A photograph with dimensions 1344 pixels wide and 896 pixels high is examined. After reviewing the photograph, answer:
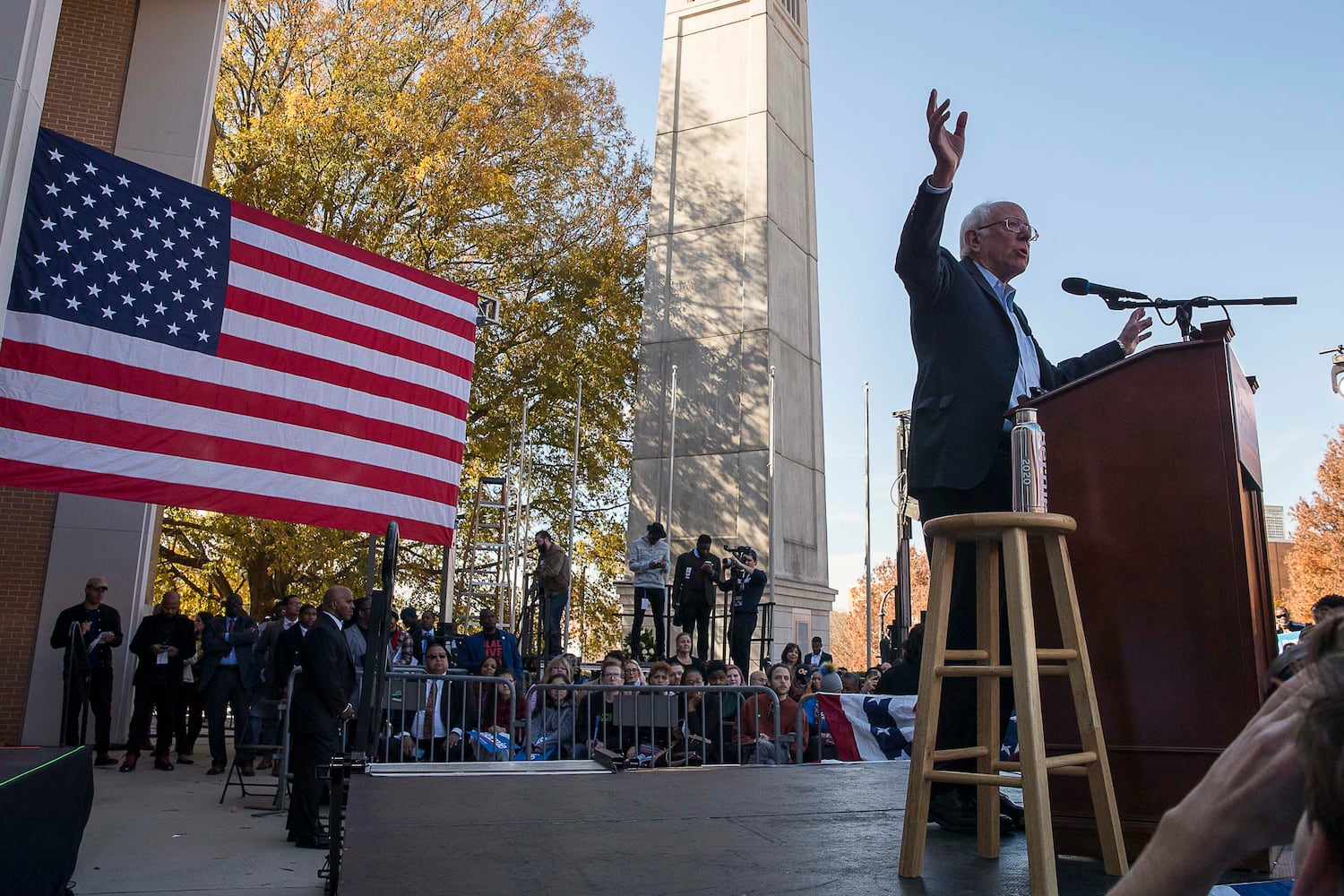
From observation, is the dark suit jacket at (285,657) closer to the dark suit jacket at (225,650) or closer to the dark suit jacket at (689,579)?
the dark suit jacket at (225,650)

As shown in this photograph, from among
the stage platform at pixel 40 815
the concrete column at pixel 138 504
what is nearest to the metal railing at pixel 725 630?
the concrete column at pixel 138 504

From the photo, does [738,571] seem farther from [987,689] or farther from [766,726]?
[987,689]

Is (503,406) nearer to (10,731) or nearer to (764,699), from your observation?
(10,731)

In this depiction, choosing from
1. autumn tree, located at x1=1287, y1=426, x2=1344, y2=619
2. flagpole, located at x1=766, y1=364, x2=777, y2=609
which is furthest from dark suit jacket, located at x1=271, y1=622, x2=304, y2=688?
autumn tree, located at x1=1287, y1=426, x2=1344, y2=619

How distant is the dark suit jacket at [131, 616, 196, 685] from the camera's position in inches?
435

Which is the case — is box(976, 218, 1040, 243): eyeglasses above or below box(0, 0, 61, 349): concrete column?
below

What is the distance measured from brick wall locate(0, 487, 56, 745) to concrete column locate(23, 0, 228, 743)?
0.11m

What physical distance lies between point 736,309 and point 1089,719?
640 inches

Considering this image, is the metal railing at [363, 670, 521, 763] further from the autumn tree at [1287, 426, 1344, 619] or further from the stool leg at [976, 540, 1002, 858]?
the autumn tree at [1287, 426, 1344, 619]

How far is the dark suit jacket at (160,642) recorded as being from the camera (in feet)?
36.2

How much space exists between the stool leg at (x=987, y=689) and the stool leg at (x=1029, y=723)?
0.28 m

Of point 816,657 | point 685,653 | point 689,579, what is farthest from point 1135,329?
point 816,657

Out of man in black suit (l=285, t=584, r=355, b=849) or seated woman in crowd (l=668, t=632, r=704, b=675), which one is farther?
seated woman in crowd (l=668, t=632, r=704, b=675)

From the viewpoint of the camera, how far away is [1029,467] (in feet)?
8.21
